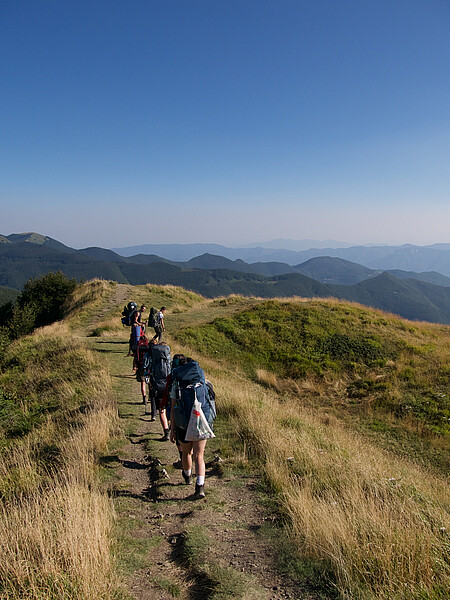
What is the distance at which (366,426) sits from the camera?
38.3 ft

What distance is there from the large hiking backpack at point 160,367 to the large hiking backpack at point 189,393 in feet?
6.66

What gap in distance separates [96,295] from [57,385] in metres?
19.9

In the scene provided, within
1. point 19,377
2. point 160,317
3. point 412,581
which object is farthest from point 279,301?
point 412,581

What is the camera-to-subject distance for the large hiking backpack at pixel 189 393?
454cm

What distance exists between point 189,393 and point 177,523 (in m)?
1.49

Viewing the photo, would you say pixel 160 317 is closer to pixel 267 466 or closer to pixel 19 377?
pixel 19 377

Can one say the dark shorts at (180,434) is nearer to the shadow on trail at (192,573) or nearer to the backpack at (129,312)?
the shadow on trail at (192,573)

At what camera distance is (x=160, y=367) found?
6770 mm

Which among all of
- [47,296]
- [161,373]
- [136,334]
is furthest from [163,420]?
[47,296]

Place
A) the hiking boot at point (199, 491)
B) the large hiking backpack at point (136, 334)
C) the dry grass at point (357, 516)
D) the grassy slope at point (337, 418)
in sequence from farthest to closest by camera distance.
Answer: the large hiking backpack at point (136, 334), the hiking boot at point (199, 491), the grassy slope at point (337, 418), the dry grass at point (357, 516)

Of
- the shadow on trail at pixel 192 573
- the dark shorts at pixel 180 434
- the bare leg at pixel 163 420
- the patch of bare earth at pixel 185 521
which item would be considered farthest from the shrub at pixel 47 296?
the shadow on trail at pixel 192 573

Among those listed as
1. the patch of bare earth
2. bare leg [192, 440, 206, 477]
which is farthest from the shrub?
bare leg [192, 440, 206, 477]

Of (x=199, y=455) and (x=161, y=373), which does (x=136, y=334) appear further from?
(x=199, y=455)

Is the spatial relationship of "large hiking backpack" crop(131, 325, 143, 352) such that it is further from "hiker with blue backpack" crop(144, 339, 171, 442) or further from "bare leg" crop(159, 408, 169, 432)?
"bare leg" crop(159, 408, 169, 432)
